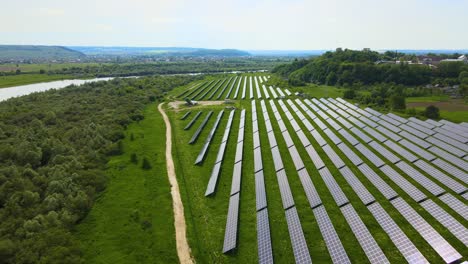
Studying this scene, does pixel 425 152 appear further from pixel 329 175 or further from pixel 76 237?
pixel 76 237

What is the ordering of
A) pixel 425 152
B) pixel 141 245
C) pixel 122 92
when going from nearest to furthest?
pixel 141 245 < pixel 425 152 < pixel 122 92

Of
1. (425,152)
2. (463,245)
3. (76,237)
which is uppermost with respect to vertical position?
(425,152)

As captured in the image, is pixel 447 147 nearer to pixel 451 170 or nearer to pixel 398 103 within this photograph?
pixel 451 170

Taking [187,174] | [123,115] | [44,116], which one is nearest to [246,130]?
[187,174]

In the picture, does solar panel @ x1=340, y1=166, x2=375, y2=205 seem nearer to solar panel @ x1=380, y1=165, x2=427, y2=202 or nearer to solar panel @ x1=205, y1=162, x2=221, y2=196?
solar panel @ x1=380, y1=165, x2=427, y2=202

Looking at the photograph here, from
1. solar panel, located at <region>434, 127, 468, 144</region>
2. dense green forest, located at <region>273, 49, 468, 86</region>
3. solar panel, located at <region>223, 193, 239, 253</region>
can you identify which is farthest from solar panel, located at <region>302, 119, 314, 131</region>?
dense green forest, located at <region>273, 49, 468, 86</region>

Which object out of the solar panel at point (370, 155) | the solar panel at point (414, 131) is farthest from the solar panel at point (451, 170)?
the solar panel at point (414, 131)
